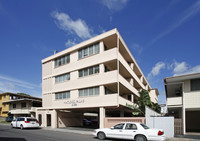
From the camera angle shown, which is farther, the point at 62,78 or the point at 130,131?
the point at 62,78

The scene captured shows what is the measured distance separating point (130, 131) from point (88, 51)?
12.7 m

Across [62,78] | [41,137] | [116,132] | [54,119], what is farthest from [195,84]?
[54,119]

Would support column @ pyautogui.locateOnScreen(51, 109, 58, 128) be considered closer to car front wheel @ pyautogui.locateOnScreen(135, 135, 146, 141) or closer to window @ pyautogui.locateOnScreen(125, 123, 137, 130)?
window @ pyautogui.locateOnScreen(125, 123, 137, 130)

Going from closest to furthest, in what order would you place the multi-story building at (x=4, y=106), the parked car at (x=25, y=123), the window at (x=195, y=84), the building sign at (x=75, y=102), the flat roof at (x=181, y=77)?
the flat roof at (x=181, y=77), the window at (x=195, y=84), the parked car at (x=25, y=123), the building sign at (x=75, y=102), the multi-story building at (x=4, y=106)

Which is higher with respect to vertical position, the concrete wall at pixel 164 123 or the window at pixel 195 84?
the window at pixel 195 84

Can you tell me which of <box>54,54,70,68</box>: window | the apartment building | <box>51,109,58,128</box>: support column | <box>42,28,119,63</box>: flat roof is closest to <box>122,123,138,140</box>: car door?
the apartment building

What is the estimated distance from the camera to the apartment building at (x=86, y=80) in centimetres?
1870

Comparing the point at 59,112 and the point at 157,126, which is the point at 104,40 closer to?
the point at 157,126


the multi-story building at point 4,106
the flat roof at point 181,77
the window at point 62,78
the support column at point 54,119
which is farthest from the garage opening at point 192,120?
the multi-story building at point 4,106

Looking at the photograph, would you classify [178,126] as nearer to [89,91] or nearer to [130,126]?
[130,126]

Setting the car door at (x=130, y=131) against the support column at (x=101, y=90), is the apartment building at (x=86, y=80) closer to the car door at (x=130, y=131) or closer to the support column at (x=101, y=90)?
the support column at (x=101, y=90)

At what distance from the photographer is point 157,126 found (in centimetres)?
1470

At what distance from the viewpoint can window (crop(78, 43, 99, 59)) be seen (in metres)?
20.5

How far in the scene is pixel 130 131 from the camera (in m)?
11.4
